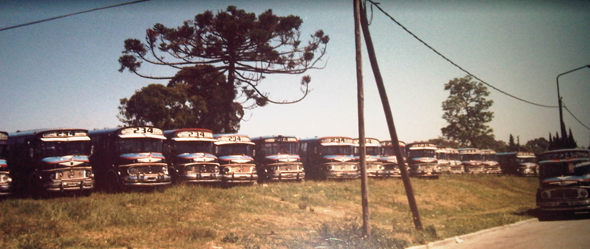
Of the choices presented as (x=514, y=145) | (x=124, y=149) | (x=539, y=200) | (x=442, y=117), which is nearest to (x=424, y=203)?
(x=539, y=200)

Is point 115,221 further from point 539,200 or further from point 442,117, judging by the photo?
point 442,117

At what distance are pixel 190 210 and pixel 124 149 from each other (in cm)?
504

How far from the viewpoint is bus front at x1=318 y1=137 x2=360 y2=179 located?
2572 cm

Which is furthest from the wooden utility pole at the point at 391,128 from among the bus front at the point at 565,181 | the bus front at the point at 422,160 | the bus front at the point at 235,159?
the bus front at the point at 422,160

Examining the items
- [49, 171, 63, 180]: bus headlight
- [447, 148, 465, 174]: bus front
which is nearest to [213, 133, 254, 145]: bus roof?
[49, 171, 63, 180]: bus headlight

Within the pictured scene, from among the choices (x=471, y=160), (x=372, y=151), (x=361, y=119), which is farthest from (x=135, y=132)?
(x=471, y=160)

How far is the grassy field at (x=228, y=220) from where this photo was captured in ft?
35.7

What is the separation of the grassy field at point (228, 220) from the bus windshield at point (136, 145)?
6.60 feet

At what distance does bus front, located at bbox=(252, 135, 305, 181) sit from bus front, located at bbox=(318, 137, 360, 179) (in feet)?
7.02

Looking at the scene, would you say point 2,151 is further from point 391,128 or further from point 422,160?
point 422,160

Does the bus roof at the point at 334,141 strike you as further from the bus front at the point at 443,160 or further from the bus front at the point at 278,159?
the bus front at the point at 443,160

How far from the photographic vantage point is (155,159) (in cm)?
1756

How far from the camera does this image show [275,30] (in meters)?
31.3

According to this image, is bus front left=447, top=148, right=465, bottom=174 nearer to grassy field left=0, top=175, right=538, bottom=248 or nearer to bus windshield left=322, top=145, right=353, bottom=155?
bus windshield left=322, top=145, right=353, bottom=155
